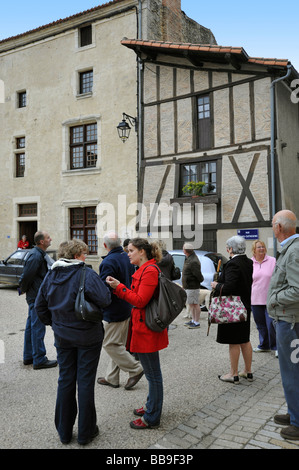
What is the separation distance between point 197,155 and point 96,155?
531 centimetres

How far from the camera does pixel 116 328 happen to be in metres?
4.45

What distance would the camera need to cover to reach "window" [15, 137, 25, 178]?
19312 mm

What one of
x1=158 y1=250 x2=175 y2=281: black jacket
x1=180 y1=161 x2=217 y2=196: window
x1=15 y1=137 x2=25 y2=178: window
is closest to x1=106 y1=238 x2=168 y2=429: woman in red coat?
x1=158 y1=250 x2=175 y2=281: black jacket

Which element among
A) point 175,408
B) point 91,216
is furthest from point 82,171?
point 175,408

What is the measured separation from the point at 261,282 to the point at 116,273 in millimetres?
2533

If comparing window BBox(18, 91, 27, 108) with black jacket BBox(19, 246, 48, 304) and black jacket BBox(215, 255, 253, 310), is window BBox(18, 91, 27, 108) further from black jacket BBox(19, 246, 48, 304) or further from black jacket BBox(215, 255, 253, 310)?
black jacket BBox(215, 255, 253, 310)

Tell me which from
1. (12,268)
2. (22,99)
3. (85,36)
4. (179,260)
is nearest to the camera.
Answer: (179,260)

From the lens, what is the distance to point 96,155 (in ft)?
56.7

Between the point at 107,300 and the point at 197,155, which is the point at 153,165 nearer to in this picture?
the point at 197,155

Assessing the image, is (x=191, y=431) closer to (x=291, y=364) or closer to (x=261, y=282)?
(x=291, y=364)

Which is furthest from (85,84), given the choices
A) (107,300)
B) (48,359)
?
(107,300)

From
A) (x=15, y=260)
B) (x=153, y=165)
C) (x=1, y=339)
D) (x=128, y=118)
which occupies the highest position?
→ (x=128, y=118)

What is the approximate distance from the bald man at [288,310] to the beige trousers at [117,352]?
1.77 metres

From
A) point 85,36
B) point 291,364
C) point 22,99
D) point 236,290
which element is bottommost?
point 291,364
